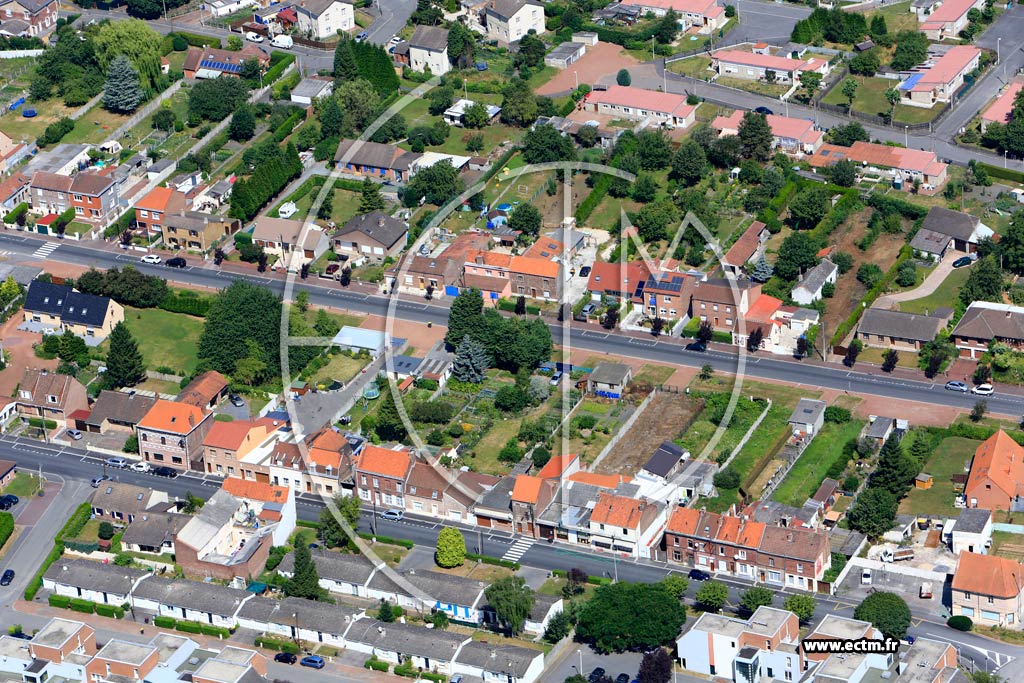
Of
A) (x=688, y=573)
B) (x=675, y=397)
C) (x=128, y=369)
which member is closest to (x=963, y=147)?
(x=675, y=397)

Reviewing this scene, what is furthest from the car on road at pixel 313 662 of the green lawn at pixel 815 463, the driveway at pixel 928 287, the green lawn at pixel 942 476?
the driveway at pixel 928 287

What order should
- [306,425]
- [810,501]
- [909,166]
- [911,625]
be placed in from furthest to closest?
[909,166]
[306,425]
[810,501]
[911,625]

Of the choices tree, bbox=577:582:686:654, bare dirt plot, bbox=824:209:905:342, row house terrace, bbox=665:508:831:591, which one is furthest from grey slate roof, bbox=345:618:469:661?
bare dirt plot, bbox=824:209:905:342

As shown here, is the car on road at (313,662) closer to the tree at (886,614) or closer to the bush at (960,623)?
the tree at (886,614)

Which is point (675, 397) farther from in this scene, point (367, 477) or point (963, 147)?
point (963, 147)

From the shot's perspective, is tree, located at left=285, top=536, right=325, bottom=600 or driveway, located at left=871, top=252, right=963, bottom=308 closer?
tree, located at left=285, top=536, right=325, bottom=600

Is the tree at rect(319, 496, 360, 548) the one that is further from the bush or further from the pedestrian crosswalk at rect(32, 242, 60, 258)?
the pedestrian crosswalk at rect(32, 242, 60, 258)
